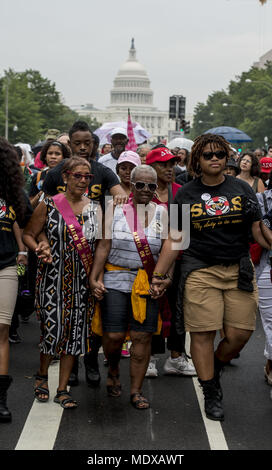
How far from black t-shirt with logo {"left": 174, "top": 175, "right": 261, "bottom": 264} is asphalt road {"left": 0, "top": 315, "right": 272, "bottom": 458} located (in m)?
1.15

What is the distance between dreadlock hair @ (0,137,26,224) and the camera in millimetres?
5984

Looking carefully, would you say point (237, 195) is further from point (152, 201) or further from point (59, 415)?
point (59, 415)

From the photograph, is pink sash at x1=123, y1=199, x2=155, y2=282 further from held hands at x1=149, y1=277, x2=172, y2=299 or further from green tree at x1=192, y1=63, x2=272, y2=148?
green tree at x1=192, y1=63, x2=272, y2=148

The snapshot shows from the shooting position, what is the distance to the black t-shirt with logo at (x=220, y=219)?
5.89 m

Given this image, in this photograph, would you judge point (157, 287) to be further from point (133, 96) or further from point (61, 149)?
point (133, 96)

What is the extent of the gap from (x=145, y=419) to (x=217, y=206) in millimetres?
1580

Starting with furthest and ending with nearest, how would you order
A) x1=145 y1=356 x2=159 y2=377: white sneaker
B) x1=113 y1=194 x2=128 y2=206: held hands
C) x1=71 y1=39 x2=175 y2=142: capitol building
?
x1=71 y1=39 x2=175 y2=142: capitol building, x1=145 y1=356 x2=159 y2=377: white sneaker, x1=113 y1=194 x2=128 y2=206: held hands

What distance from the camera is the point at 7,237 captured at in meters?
5.92

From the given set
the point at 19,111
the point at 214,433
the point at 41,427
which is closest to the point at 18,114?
Result: the point at 19,111

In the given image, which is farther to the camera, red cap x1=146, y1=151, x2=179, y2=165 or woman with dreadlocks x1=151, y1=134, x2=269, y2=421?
red cap x1=146, y1=151, x2=179, y2=165

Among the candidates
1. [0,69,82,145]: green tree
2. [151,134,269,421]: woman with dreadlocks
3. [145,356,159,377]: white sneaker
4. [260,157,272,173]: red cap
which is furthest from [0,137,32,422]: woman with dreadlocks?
[0,69,82,145]: green tree

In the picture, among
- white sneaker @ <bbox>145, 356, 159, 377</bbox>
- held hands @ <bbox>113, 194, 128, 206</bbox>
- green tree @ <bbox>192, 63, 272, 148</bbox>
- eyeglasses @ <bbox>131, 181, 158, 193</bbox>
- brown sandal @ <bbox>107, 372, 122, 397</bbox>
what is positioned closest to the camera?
eyeglasses @ <bbox>131, 181, 158, 193</bbox>

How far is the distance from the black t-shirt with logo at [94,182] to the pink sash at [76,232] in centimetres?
58

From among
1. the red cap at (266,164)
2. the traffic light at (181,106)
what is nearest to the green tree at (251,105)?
the traffic light at (181,106)
